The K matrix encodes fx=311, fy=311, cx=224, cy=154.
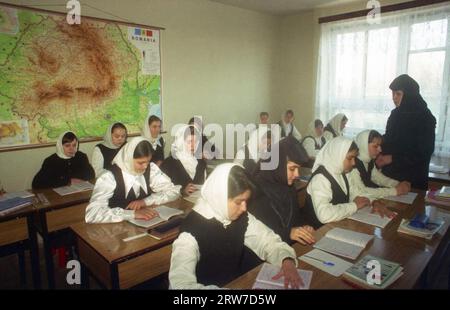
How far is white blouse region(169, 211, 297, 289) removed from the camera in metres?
1.27

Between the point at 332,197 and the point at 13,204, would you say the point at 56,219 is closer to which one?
the point at 13,204

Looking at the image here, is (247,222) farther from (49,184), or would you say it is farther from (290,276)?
(49,184)

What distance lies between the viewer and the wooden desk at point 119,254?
5.69 ft

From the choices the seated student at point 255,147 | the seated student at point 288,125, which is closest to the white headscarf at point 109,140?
the seated student at point 255,147

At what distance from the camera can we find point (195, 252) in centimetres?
140

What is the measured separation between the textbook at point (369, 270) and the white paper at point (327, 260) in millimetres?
33

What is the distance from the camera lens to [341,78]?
5.58 metres

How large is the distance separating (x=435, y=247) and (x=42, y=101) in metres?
3.79

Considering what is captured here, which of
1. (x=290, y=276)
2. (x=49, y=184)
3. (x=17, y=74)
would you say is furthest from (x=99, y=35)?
(x=290, y=276)

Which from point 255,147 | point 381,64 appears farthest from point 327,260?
point 381,64

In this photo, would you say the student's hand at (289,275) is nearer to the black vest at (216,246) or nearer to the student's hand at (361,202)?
the black vest at (216,246)

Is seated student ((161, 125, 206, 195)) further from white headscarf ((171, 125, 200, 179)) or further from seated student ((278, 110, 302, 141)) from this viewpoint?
seated student ((278, 110, 302, 141))

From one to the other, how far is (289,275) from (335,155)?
3.67ft

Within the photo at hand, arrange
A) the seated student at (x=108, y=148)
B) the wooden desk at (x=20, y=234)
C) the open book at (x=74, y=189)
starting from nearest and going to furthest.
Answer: the wooden desk at (x=20, y=234)
the open book at (x=74, y=189)
the seated student at (x=108, y=148)
